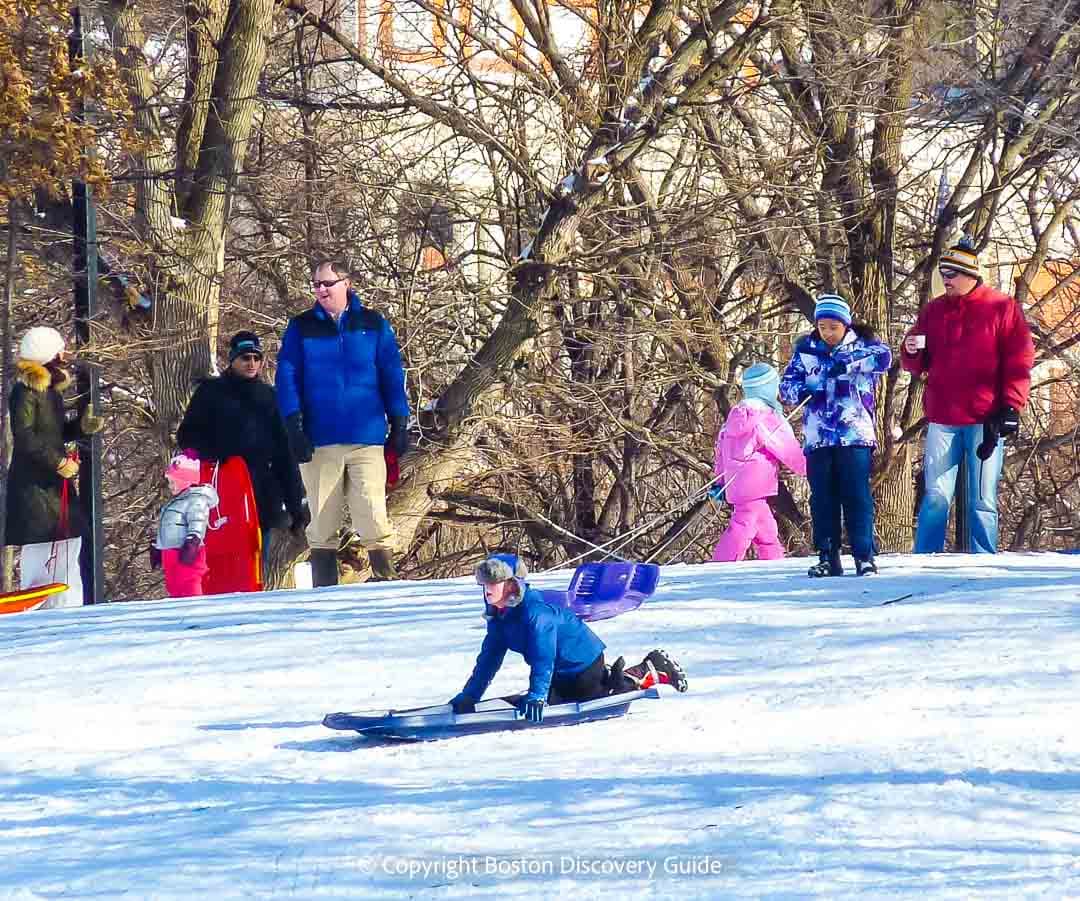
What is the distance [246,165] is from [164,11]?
1.56m

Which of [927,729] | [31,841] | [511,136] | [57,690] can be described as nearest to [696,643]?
[927,729]

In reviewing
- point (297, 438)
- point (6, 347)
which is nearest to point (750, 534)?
point (297, 438)

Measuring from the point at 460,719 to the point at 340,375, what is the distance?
398cm

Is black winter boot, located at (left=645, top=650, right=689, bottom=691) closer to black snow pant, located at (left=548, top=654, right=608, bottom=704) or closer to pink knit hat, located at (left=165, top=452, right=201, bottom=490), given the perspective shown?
black snow pant, located at (left=548, top=654, right=608, bottom=704)

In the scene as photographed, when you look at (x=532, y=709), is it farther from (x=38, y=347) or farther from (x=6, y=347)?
(x=6, y=347)

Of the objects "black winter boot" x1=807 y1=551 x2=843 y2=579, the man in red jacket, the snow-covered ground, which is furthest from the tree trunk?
the man in red jacket

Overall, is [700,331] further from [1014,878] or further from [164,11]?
[1014,878]

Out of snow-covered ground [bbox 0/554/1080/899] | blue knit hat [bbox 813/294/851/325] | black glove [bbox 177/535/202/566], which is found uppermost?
blue knit hat [bbox 813/294/851/325]

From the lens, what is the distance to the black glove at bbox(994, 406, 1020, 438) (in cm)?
920

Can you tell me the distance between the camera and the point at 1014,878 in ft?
13.0

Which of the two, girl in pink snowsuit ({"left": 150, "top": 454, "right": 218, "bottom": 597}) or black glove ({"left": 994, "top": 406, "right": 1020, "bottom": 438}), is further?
girl in pink snowsuit ({"left": 150, "top": 454, "right": 218, "bottom": 597})

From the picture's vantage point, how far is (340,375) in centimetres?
945

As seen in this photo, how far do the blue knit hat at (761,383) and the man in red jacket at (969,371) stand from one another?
1.36 meters

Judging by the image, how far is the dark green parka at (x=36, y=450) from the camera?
Answer: 34.7 feet
